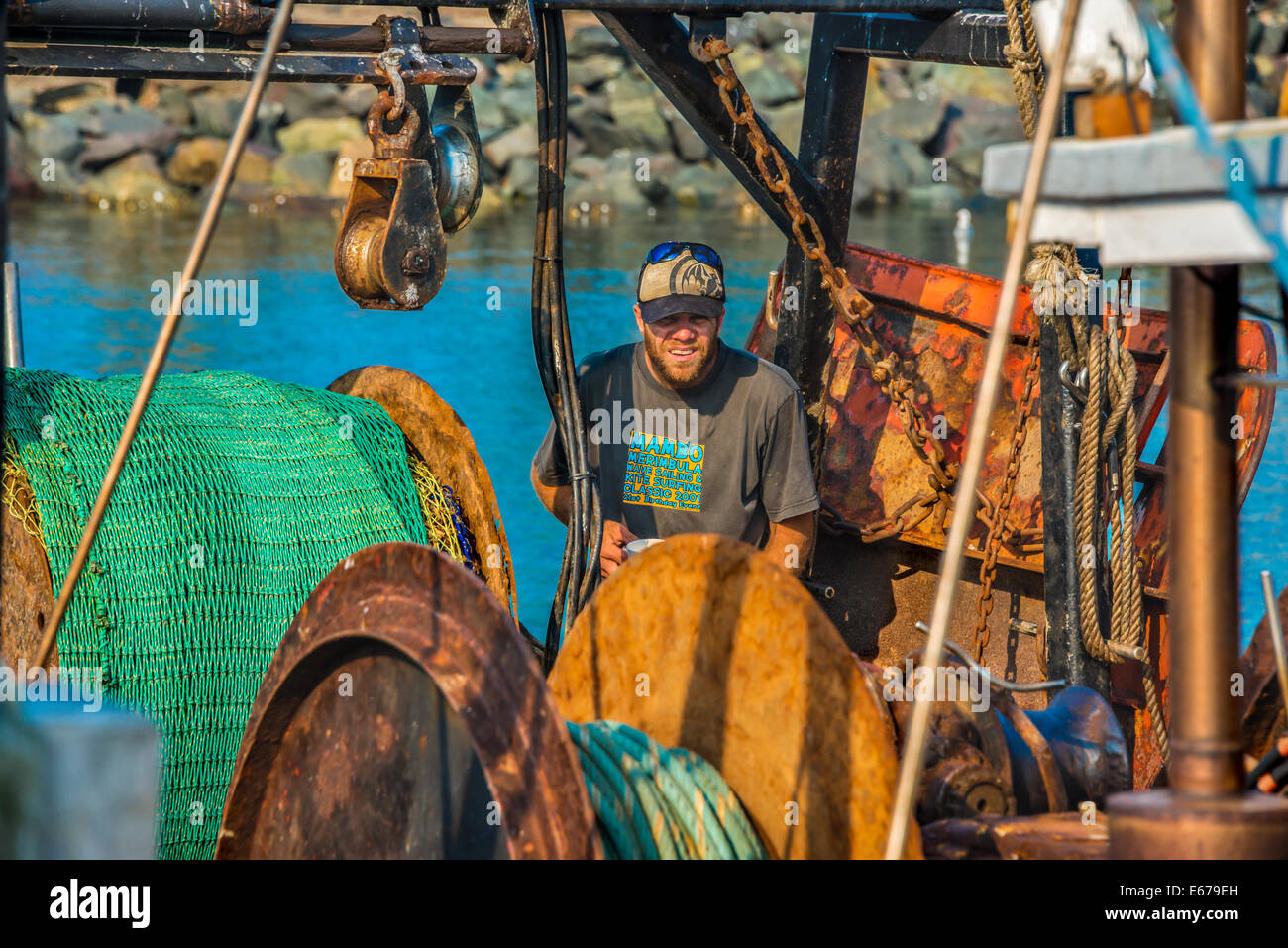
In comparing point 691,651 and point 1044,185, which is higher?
point 1044,185

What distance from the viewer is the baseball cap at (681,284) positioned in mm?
6125

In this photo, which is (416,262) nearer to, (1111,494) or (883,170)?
(1111,494)

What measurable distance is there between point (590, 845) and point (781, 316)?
431 cm

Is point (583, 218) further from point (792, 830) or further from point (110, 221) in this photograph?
point (792, 830)

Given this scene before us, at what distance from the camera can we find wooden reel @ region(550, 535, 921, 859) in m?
3.56

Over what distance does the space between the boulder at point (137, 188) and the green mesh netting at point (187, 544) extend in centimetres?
2415

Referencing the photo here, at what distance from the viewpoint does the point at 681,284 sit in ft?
20.1

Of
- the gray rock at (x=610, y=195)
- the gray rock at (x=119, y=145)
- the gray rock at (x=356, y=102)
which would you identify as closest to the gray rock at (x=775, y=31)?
the gray rock at (x=610, y=195)

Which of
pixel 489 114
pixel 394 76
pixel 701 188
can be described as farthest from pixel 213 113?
pixel 394 76

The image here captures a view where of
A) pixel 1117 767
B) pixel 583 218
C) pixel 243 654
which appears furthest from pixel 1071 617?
pixel 583 218

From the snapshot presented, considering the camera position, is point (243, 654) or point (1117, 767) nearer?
point (1117, 767)

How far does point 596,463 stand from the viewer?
6.45m

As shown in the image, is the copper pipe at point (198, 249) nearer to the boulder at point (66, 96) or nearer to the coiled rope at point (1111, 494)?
the coiled rope at point (1111, 494)

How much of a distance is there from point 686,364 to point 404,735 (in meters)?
2.64
